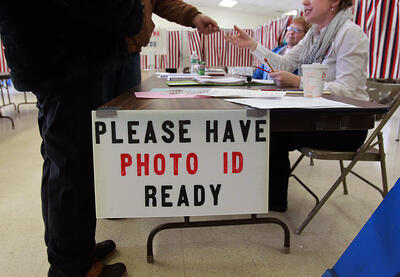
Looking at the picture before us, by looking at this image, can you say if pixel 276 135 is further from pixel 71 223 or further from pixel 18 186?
pixel 18 186

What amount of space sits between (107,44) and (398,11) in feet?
9.94

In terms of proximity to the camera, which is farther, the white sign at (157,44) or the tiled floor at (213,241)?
the white sign at (157,44)

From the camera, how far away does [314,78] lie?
1.04 m

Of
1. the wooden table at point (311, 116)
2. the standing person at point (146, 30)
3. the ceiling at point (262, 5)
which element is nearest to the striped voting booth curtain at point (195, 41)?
the standing person at point (146, 30)

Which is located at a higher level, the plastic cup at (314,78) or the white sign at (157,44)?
the white sign at (157,44)

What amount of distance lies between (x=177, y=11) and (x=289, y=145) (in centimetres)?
90

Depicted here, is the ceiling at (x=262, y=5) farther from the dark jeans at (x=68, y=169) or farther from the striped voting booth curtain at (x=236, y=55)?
the dark jeans at (x=68, y=169)

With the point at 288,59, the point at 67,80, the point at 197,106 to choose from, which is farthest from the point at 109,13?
the point at 288,59

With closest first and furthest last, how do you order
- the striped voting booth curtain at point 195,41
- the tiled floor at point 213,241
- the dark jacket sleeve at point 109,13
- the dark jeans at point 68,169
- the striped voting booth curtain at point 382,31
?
1. the dark jacket sleeve at point 109,13
2. the dark jeans at point 68,169
3. the tiled floor at point 213,241
4. the striped voting booth curtain at point 382,31
5. the striped voting booth curtain at point 195,41

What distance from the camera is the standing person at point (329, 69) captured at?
134cm

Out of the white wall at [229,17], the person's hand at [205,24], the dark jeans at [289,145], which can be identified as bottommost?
the dark jeans at [289,145]

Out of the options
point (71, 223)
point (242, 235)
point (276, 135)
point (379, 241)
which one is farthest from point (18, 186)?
point (379, 241)

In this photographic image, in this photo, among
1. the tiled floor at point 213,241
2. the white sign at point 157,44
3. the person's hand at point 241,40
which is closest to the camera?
the tiled floor at point 213,241

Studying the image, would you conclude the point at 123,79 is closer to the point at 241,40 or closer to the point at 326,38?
the point at 241,40
